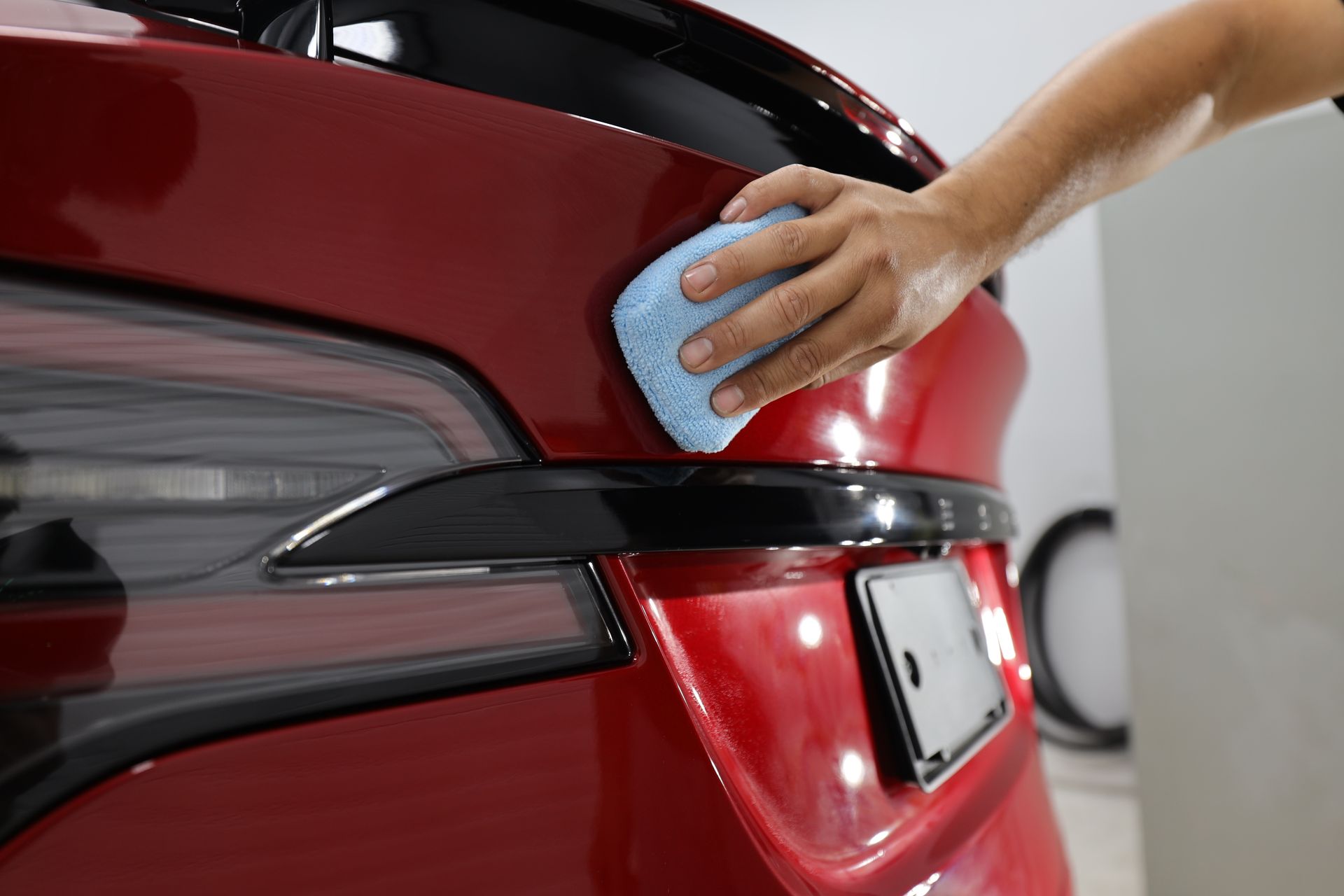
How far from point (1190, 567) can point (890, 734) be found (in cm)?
177

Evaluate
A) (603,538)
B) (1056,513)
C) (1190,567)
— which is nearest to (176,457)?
(603,538)

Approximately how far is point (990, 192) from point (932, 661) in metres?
0.34

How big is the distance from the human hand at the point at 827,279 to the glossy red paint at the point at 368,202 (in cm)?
3

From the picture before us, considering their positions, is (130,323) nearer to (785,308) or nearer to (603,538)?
(603,538)

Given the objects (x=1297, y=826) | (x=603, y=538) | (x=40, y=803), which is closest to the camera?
(x=40, y=803)

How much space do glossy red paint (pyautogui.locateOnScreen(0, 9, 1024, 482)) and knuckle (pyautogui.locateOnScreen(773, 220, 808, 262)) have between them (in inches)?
1.4

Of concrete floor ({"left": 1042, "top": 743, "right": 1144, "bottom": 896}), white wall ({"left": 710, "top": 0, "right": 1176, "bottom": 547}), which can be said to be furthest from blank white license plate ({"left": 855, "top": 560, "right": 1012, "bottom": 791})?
white wall ({"left": 710, "top": 0, "right": 1176, "bottom": 547})

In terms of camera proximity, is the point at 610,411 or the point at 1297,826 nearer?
the point at 610,411

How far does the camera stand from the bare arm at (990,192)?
46cm

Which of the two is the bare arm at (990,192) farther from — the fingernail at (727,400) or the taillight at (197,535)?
the taillight at (197,535)

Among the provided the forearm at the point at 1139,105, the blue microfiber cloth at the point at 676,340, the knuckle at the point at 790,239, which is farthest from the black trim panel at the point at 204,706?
the forearm at the point at 1139,105

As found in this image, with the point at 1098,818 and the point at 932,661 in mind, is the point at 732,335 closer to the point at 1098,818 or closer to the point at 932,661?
the point at 932,661

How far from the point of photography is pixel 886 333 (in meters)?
0.54

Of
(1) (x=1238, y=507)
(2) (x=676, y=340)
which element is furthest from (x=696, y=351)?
(1) (x=1238, y=507)
